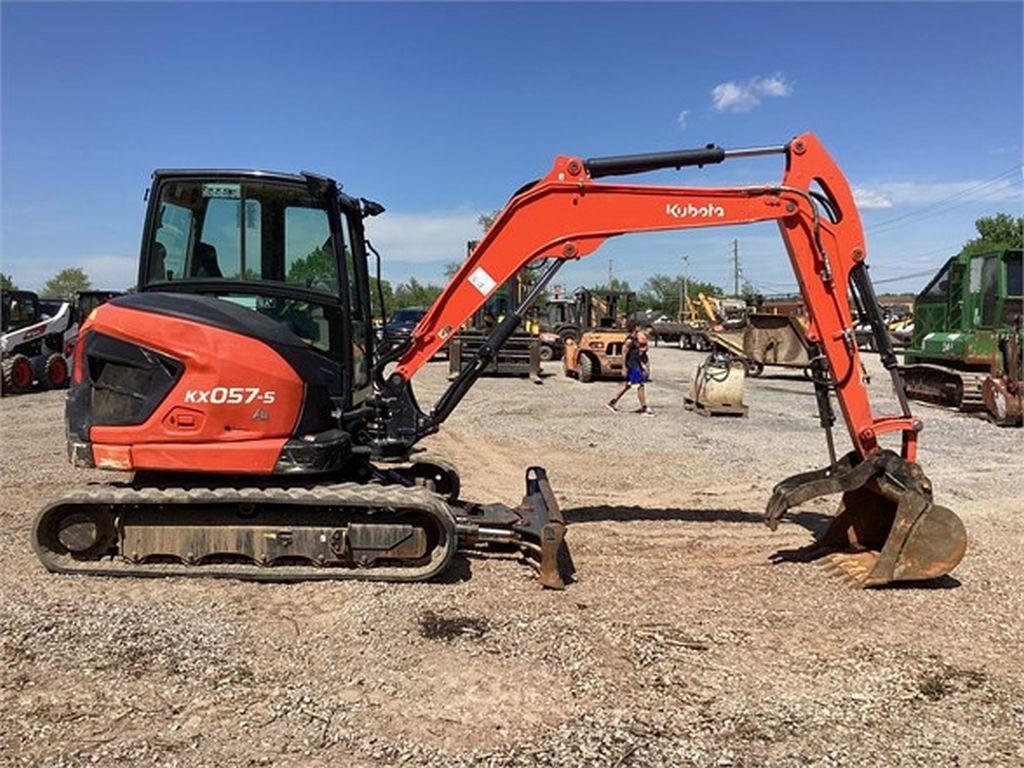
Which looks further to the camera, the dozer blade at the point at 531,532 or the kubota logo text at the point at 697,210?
the kubota logo text at the point at 697,210

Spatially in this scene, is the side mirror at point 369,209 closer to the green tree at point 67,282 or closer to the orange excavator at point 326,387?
the orange excavator at point 326,387

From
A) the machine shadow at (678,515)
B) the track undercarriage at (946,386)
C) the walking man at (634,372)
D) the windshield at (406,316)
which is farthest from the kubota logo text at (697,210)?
the windshield at (406,316)

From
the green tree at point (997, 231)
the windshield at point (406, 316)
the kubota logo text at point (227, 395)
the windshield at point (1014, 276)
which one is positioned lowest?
the kubota logo text at point (227, 395)

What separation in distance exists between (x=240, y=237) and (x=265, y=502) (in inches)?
74.8

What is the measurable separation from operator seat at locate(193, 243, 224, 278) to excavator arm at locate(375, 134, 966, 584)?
57.1 inches

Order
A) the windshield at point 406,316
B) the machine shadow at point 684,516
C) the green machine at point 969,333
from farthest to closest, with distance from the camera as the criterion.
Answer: the windshield at point 406,316 < the green machine at point 969,333 < the machine shadow at point 684,516

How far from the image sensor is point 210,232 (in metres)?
5.60

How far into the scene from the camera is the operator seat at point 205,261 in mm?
5578

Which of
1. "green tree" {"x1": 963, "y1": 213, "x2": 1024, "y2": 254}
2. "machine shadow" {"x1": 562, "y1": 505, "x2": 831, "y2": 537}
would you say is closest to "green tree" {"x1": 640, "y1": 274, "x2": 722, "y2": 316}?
"green tree" {"x1": 963, "y1": 213, "x2": 1024, "y2": 254}

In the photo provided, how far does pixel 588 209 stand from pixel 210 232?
2.74 m

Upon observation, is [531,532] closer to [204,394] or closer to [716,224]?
[204,394]

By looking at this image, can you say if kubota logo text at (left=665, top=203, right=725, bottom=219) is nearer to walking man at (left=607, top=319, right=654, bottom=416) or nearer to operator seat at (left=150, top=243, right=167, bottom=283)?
operator seat at (left=150, top=243, right=167, bottom=283)

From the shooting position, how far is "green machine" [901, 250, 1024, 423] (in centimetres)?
1484

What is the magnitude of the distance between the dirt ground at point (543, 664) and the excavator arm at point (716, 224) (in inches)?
38.7
